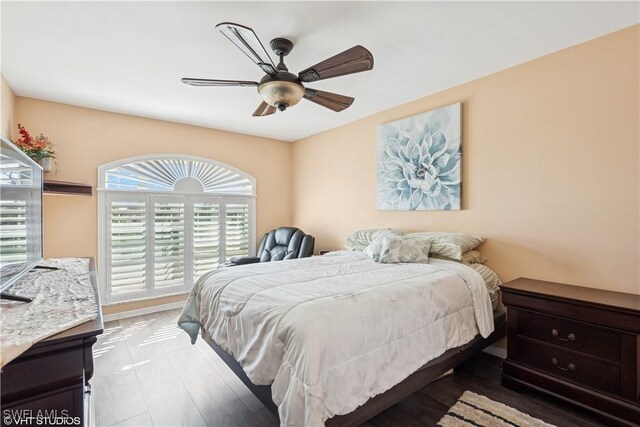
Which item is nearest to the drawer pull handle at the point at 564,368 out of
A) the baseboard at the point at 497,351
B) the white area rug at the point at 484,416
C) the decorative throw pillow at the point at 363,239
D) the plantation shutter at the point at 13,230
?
the white area rug at the point at 484,416

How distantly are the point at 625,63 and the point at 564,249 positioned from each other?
1350mm

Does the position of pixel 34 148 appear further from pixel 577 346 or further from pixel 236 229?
pixel 577 346

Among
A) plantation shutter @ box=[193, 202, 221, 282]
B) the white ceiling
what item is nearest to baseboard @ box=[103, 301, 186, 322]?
plantation shutter @ box=[193, 202, 221, 282]

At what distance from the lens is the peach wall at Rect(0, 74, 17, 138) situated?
2.62 meters

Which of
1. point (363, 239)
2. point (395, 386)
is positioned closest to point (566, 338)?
point (395, 386)

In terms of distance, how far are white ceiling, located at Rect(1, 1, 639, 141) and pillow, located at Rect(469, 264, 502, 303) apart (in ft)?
5.66

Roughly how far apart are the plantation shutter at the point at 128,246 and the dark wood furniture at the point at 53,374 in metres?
3.14

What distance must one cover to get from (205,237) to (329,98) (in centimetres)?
285

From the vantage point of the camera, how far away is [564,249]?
234cm

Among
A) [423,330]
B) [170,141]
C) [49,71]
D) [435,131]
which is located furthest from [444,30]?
[170,141]

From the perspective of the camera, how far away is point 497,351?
2701mm

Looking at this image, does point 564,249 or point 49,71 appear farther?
point 49,71

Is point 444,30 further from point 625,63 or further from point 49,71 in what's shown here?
point 49,71

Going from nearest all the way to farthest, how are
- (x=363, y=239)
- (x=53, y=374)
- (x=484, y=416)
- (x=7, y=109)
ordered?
(x=53, y=374)
(x=484, y=416)
(x=7, y=109)
(x=363, y=239)
